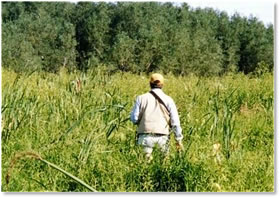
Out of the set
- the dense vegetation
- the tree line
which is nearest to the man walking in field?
the dense vegetation

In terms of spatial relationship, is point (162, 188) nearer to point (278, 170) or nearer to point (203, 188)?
point (203, 188)

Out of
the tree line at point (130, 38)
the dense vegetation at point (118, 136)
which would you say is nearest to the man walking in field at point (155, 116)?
the dense vegetation at point (118, 136)

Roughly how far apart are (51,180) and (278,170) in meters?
1.28

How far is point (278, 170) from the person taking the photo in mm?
3324

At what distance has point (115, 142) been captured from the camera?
3.66 metres

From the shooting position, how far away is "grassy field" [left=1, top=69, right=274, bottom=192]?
3270mm

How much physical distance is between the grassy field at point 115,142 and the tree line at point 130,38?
2.24 feet

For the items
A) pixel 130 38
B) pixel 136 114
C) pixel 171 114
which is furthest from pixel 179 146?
pixel 130 38

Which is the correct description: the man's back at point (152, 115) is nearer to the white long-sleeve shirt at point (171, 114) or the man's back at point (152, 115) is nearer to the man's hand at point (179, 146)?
the white long-sleeve shirt at point (171, 114)

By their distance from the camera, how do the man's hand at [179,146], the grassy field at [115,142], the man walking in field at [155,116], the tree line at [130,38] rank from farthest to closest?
1. the tree line at [130,38]
2. the man walking in field at [155,116]
3. the man's hand at [179,146]
4. the grassy field at [115,142]

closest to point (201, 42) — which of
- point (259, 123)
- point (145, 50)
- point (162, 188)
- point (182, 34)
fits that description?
point (182, 34)

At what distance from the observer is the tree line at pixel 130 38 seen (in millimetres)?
6305

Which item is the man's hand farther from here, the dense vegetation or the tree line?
the tree line

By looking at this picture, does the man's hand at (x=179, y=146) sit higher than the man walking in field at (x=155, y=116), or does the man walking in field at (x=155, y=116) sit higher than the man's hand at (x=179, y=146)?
the man walking in field at (x=155, y=116)
